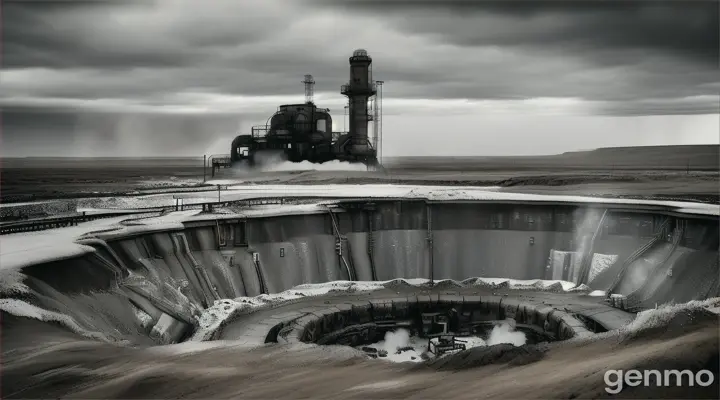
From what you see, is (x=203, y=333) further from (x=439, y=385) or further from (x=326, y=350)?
(x=439, y=385)

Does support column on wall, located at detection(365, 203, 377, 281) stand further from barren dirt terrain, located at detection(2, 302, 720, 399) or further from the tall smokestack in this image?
the tall smokestack

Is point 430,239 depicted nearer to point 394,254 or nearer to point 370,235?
point 394,254

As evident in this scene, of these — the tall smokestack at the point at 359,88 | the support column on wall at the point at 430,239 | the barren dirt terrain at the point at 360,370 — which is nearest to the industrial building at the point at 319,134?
the tall smokestack at the point at 359,88

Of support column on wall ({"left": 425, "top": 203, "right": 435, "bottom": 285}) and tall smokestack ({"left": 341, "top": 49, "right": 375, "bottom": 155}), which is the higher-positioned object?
tall smokestack ({"left": 341, "top": 49, "right": 375, "bottom": 155})

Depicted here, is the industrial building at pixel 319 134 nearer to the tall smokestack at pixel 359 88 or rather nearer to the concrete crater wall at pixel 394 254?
the tall smokestack at pixel 359 88

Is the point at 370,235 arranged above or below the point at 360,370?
below

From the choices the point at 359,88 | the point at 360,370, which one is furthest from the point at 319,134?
the point at 360,370

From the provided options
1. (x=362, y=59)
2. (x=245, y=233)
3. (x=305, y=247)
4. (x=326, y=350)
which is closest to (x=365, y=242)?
(x=305, y=247)

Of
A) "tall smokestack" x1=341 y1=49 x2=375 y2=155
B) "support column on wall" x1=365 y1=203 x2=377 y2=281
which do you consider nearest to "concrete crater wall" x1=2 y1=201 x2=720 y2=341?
"support column on wall" x1=365 y1=203 x2=377 y2=281

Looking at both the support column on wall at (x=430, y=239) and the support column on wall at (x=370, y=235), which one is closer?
the support column on wall at (x=430, y=239)

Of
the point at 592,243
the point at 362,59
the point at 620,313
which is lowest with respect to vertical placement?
the point at 620,313

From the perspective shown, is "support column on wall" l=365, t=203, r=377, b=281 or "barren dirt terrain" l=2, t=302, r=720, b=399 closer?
"barren dirt terrain" l=2, t=302, r=720, b=399
